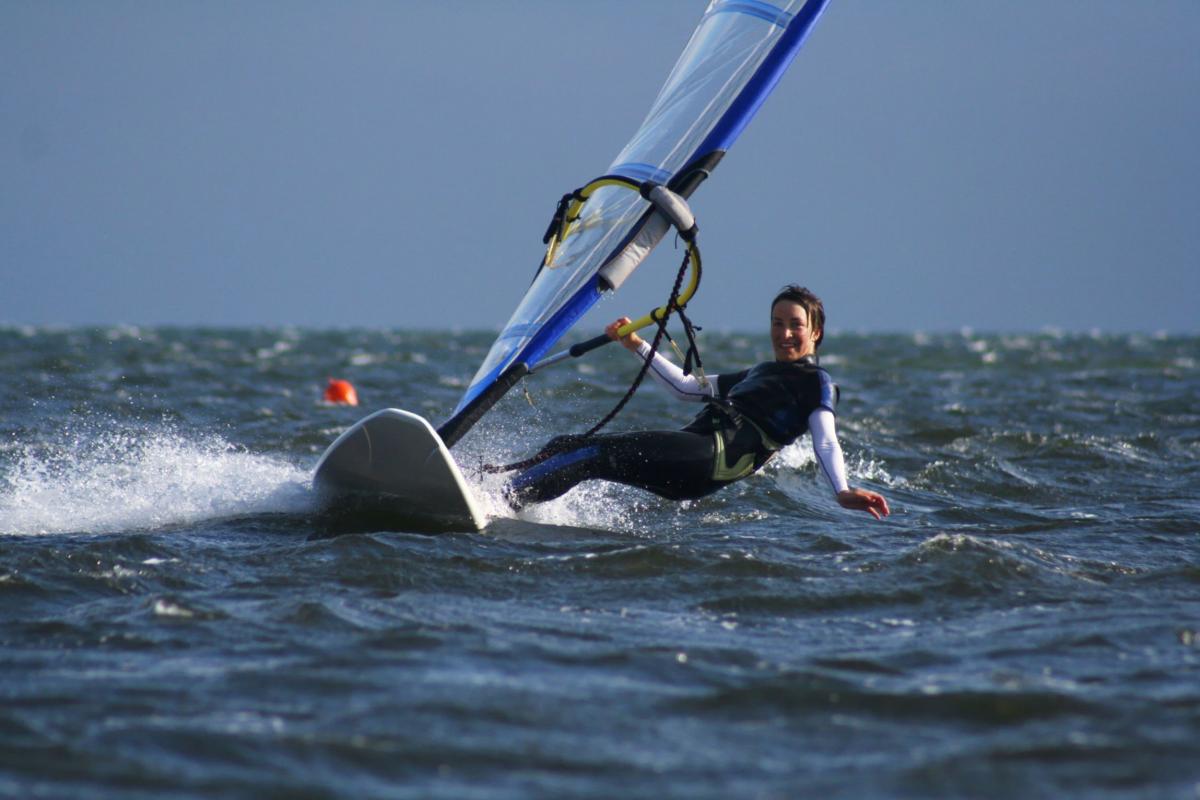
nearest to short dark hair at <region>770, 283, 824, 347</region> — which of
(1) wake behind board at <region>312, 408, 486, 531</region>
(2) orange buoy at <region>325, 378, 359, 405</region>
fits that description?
(1) wake behind board at <region>312, 408, 486, 531</region>

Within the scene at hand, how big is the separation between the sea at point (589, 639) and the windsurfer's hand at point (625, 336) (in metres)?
0.82

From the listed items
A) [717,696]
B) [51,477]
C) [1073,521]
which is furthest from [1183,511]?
[51,477]

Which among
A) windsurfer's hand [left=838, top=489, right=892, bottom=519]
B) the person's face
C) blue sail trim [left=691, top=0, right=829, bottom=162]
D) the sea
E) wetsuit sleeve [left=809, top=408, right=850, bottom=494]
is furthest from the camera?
blue sail trim [left=691, top=0, right=829, bottom=162]

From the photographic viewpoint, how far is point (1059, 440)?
1052 cm

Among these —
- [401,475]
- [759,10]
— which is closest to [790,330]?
[759,10]

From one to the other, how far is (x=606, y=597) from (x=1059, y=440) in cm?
691

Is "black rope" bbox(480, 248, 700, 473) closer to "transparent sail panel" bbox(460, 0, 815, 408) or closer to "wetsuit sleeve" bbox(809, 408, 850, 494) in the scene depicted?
"transparent sail panel" bbox(460, 0, 815, 408)

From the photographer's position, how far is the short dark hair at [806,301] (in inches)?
234

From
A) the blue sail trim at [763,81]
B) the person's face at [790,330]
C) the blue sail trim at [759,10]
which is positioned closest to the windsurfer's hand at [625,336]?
the person's face at [790,330]

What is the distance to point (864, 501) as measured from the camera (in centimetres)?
513

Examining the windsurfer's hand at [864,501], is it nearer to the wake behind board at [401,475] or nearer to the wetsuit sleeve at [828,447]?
the wetsuit sleeve at [828,447]

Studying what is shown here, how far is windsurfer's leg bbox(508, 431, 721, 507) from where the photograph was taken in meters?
5.80

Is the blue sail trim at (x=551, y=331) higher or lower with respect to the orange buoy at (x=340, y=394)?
higher

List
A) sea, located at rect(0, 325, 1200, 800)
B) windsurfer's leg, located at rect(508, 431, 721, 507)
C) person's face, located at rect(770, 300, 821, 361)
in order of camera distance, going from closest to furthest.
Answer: sea, located at rect(0, 325, 1200, 800) < windsurfer's leg, located at rect(508, 431, 721, 507) < person's face, located at rect(770, 300, 821, 361)
